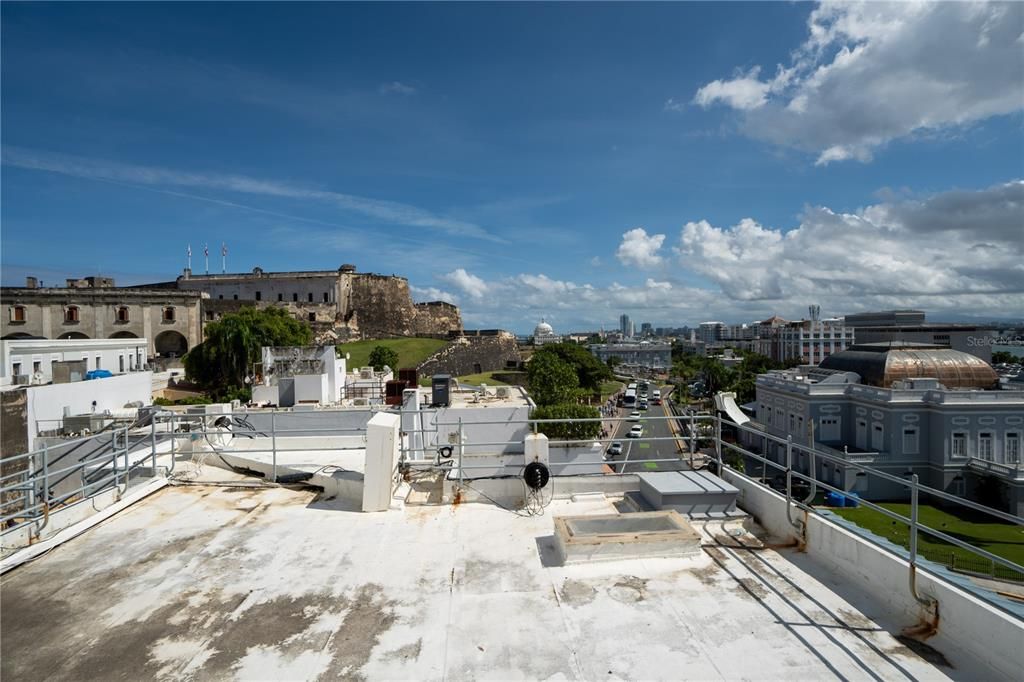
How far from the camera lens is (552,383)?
40.8 metres

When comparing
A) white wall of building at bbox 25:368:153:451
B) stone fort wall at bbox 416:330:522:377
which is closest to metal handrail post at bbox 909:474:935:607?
white wall of building at bbox 25:368:153:451

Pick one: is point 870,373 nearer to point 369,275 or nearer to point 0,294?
point 369,275

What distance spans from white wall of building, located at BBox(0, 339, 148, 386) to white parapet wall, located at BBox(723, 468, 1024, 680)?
23758 mm

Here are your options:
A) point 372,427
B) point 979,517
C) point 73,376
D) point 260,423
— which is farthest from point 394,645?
point 979,517

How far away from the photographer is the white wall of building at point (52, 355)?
2190 cm

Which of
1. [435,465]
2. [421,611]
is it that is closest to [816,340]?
[435,465]

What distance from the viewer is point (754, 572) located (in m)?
4.00

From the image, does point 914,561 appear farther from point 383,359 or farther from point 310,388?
point 383,359

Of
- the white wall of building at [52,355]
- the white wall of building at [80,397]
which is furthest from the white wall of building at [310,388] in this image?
the white wall of building at [52,355]

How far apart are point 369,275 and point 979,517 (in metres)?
60.2

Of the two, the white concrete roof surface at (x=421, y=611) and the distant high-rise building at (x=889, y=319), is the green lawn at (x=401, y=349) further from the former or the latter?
the distant high-rise building at (x=889, y=319)

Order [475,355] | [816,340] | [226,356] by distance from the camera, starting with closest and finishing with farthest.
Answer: [226,356]
[475,355]
[816,340]

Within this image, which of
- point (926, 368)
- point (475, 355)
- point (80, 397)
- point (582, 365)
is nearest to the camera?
point (80, 397)

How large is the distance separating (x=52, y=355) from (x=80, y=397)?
864 cm
